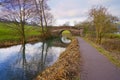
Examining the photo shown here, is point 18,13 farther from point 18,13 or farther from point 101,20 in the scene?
point 101,20

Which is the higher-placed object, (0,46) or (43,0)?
(43,0)

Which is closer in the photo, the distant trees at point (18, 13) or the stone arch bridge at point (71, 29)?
the distant trees at point (18, 13)

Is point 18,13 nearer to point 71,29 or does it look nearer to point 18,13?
point 18,13

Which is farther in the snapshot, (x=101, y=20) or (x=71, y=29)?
(x=71, y=29)

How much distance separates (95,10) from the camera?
39.1 meters

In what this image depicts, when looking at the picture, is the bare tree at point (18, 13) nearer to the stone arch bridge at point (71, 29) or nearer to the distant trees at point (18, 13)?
the distant trees at point (18, 13)

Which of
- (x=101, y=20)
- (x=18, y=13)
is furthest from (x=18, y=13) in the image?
(x=101, y=20)

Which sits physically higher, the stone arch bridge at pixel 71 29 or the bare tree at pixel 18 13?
the bare tree at pixel 18 13

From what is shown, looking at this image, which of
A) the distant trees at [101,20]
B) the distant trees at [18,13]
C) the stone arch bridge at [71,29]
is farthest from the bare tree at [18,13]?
the stone arch bridge at [71,29]

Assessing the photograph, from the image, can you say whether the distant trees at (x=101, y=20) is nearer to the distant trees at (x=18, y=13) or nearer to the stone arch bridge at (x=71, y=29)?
the distant trees at (x=18, y=13)

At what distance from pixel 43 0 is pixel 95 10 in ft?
56.0

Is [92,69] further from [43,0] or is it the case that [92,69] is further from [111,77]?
[43,0]

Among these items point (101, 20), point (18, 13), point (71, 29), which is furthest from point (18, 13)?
point (71, 29)

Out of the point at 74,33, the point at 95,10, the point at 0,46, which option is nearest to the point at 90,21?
the point at 95,10
